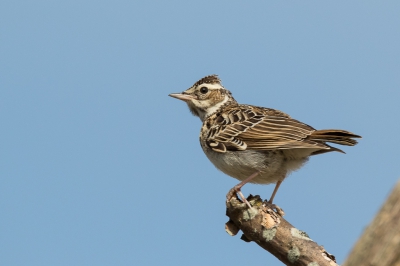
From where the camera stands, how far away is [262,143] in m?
9.27

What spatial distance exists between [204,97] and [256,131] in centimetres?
231

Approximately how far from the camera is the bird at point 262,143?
8.85 m

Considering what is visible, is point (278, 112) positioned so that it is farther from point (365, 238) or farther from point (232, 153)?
point (365, 238)

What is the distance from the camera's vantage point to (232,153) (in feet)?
30.9

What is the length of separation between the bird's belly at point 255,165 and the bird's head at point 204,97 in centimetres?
230

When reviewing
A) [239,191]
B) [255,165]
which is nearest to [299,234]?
[239,191]

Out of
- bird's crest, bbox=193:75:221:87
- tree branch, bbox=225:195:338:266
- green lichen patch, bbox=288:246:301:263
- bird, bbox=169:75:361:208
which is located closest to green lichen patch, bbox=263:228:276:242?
tree branch, bbox=225:195:338:266

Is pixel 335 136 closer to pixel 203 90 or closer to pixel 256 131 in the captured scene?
pixel 256 131

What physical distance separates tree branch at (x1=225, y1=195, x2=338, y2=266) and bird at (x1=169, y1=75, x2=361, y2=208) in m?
0.58

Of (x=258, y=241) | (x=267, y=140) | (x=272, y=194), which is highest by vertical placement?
(x=267, y=140)

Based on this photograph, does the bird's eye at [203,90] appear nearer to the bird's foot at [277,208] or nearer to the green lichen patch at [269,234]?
the bird's foot at [277,208]

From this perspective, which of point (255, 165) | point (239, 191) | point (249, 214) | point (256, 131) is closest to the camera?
point (249, 214)

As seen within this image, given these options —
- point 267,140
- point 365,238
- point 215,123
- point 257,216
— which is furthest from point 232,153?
point 365,238

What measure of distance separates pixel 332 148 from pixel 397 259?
570 cm
